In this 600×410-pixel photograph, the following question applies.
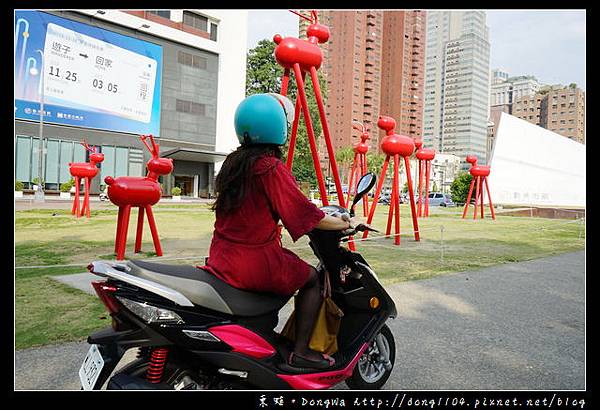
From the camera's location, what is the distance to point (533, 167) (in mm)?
30641

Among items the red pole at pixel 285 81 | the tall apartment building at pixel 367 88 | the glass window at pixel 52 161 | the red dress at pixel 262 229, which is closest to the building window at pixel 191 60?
the tall apartment building at pixel 367 88

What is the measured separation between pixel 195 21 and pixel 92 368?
1449 inches

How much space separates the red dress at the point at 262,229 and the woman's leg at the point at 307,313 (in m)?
0.23

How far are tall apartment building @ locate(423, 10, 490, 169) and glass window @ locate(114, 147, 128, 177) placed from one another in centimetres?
2075

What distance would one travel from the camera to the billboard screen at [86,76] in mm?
25359

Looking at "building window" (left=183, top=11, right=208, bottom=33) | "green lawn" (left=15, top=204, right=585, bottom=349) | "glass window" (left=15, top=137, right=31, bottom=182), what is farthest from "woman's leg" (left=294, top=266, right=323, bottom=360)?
"building window" (left=183, top=11, right=208, bottom=33)

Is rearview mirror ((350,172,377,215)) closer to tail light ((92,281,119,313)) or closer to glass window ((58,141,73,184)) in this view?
tail light ((92,281,119,313))

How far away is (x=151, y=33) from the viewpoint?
104 feet

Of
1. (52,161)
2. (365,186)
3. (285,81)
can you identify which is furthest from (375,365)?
(52,161)

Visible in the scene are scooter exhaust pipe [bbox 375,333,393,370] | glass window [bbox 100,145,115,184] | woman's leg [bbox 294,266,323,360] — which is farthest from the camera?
glass window [bbox 100,145,115,184]

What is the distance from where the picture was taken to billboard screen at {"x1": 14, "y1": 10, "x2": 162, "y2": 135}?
83.2 feet

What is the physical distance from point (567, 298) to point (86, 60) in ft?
91.1

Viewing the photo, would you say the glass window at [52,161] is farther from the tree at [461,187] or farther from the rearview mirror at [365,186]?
the rearview mirror at [365,186]

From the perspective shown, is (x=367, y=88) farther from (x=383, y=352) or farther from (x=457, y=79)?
(x=383, y=352)
